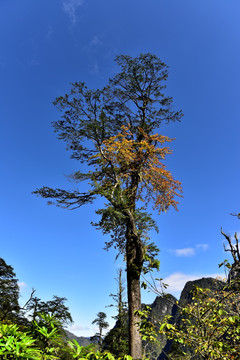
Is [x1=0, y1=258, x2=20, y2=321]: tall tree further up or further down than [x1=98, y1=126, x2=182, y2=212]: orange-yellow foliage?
further down

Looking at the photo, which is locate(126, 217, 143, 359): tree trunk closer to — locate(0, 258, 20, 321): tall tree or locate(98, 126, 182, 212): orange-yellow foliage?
locate(98, 126, 182, 212): orange-yellow foliage

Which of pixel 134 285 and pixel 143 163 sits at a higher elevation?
pixel 143 163

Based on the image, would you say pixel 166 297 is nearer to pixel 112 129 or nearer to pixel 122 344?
pixel 112 129

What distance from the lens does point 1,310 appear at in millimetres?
16750

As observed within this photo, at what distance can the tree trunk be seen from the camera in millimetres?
6859

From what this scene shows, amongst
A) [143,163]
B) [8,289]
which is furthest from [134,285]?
[8,289]

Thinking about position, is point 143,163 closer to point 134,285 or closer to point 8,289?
point 134,285

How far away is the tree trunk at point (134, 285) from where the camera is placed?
6859 mm

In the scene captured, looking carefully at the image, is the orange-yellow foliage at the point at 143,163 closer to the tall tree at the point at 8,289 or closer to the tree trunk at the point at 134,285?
the tree trunk at the point at 134,285

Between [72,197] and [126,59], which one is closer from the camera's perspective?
[72,197]

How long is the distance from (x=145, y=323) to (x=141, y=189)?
693 centimetres

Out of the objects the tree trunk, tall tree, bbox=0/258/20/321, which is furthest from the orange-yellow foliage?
tall tree, bbox=0/258/20/321

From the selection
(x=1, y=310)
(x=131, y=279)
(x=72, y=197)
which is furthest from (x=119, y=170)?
(x=1, y=310)

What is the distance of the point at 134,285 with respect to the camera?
7.76m
